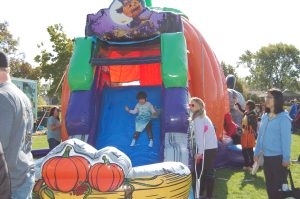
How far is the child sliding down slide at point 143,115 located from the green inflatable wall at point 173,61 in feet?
2.41

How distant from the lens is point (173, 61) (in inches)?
223

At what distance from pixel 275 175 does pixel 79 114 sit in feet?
9.70

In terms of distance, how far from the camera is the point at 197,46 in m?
6.87

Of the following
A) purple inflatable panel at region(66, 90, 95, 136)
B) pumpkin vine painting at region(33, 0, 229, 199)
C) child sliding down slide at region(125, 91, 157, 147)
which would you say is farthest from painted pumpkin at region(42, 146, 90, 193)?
child sliding down slide at region(125, 91, 157, 147)

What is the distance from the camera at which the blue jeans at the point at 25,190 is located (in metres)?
2.44

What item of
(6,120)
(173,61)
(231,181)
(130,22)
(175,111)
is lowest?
(231,181)

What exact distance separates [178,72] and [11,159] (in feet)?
→ 11.4

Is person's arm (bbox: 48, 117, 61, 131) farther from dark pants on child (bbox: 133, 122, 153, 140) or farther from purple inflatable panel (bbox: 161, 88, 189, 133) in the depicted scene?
purple inflatable panel (bbox: 161, 88, 189, 133)

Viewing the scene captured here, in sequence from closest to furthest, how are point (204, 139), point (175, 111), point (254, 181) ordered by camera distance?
1. point (204, 139)
2. point (175, 111)
3. point (254, 181)

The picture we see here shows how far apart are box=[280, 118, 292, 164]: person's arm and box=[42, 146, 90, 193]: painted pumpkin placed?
6.21ft

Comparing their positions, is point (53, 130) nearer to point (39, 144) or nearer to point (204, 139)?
point (204, 139)

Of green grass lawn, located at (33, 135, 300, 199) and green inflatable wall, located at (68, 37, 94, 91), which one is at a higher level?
green inflatable wall, located at (68, 37, 94, 91)

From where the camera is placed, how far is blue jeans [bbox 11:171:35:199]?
8.02ft

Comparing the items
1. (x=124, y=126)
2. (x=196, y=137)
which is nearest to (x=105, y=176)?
(x=196, y=137)
